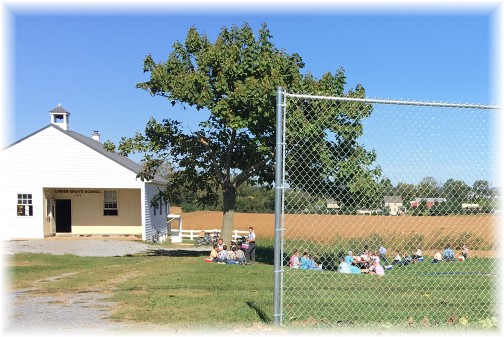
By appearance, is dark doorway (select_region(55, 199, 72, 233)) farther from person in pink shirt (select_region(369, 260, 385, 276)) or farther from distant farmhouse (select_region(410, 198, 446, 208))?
distant farmhouse (select_region(410, 198, 446, 208))

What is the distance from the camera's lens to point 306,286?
33.5 ft

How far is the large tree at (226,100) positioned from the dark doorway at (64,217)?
39.7ft

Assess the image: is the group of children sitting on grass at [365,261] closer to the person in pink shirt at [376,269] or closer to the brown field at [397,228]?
the person in pink shirt at [376,269]

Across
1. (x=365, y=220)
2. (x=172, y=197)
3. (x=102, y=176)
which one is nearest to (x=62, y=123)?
(x=102, y=176)

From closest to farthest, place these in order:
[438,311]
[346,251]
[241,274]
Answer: [438,311], [346,251], [241,274]

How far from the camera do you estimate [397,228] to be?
8906mm

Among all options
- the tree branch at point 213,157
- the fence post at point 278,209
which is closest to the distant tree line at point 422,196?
the fence post at point 278,209

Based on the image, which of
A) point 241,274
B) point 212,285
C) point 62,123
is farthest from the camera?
point 62,123

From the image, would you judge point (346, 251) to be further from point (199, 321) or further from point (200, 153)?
point (200, 153)

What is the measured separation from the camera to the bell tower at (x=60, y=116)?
32875 millimetres

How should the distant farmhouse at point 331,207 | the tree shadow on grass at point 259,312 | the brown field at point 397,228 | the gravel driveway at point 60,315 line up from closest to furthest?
1. the gravel driveway at point 60,315
2. the tree shadow on grass at point 259,312
3. the brown field at point 397,228
4. the distant farmhouse at point 331,207

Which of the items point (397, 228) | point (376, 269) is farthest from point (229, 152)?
point (397, 228)

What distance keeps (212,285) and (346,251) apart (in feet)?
11.4

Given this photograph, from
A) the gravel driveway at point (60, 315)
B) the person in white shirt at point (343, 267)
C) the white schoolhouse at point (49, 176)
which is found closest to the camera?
the gravel driveway at point (60, 315)
